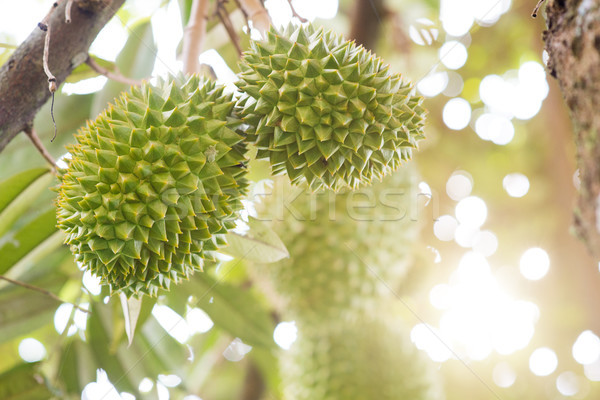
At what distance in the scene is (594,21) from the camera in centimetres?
68

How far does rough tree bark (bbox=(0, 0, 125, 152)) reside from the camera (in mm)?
1192

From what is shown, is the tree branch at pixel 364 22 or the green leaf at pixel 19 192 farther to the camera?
the tree branch at pixel 364 22

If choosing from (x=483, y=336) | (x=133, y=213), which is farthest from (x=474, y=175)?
(x=133, y=213)

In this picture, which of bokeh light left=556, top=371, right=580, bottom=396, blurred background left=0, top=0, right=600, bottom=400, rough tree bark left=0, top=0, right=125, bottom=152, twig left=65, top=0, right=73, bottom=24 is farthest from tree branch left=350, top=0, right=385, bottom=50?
bokeh light left=556, top=371, right=580, bottom=396

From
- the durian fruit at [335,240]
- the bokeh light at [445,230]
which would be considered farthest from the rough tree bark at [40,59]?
the bokeh light at [445,230]

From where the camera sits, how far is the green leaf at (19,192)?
1514 millimetres

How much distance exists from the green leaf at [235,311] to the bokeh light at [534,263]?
A: 2042mm

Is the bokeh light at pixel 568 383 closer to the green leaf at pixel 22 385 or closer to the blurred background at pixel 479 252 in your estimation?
the blurred background at pixel 479 252

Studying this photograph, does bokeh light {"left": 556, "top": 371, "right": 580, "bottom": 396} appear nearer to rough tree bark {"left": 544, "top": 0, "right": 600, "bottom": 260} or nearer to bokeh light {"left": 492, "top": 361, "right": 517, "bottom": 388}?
bokeh light {"left": 492, "top": 361, "right": 517, "bottom": 388}

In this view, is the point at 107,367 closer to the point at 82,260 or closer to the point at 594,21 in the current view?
the point at 82,260

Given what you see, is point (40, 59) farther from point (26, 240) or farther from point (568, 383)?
point (568, 383)

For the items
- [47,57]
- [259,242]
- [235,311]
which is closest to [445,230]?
[235,311]

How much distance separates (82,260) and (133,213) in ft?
0.61

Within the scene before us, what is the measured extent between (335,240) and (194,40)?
975 millimetres
